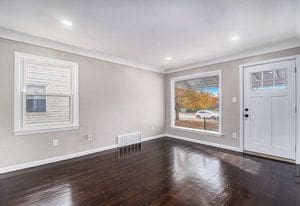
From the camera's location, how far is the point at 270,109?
11.4 ft

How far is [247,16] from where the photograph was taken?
2.29 metres

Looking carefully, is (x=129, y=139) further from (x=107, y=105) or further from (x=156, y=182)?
(x=156, y=182)

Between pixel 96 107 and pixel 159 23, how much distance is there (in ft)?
8.18

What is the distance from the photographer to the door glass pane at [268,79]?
11.4 feet

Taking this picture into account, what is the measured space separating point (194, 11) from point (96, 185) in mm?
2844

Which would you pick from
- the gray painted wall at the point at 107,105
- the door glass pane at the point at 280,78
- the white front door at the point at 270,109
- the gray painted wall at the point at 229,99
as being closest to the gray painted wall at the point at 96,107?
the gray painted wall at the point at 107,105

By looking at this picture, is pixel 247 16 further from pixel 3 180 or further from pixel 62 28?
pixel 3 180

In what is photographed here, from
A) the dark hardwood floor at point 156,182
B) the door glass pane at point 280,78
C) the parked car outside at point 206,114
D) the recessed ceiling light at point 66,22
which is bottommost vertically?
the dark hardwood floor at point 156,182

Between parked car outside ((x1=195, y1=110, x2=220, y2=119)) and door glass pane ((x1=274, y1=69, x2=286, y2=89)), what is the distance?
1542mm

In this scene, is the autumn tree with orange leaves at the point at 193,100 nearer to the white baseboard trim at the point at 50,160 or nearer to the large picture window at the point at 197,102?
the large picture window at the point at 197,102

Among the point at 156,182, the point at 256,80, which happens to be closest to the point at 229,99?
the point at 256,80

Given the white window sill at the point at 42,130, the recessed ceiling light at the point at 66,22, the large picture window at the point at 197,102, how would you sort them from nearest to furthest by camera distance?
the recessed ceiling light at the point at 66,22 < the white window sill at the point at 42,130 < the large picture window at the point at 197,102

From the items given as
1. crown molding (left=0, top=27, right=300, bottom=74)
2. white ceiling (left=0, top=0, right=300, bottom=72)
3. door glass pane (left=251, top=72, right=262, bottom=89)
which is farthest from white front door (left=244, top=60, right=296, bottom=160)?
white ceiling (left=0, top=0, right=300, bottom=72)

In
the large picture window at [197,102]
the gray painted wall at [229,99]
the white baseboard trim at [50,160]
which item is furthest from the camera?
the large picture window at [197,102]
